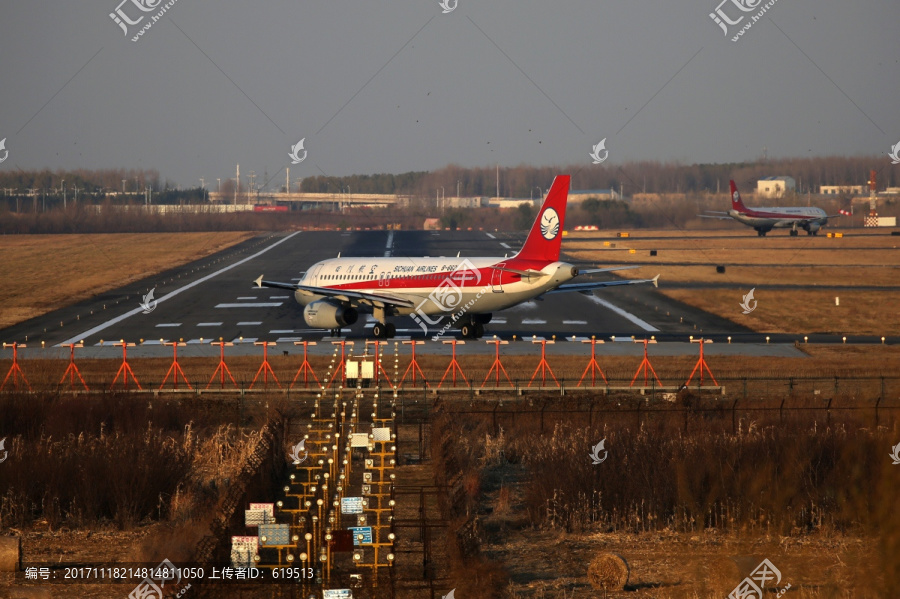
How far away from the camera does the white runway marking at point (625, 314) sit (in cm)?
5734

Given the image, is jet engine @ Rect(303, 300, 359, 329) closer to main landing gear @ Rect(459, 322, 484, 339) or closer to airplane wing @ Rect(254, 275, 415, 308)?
airplane wing @ Rect(254, 275, 415, 308)

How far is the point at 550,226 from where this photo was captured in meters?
49.4

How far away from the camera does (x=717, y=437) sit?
28.8 meters

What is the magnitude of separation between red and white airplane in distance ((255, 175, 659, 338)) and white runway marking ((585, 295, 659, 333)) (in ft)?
17.0

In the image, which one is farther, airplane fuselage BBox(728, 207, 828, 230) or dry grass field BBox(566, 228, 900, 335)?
airplane fuselage BBox(728, 207, 828, 230)

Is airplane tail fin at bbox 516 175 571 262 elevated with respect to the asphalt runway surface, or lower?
elevated

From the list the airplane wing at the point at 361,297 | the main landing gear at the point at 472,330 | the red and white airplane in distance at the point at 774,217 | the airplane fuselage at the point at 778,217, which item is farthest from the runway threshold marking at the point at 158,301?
the airplane fuselage at the point at 778,217

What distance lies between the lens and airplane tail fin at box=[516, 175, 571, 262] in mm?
49094

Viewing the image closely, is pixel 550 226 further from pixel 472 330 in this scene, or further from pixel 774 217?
pixel 774 217

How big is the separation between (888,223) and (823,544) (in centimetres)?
17505

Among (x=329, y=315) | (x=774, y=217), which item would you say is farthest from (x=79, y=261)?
(x=774, y=217)

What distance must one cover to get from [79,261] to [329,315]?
65.0m

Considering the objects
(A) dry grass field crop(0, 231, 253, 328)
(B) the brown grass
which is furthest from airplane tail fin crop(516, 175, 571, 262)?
(A) dry grass field crop(0, 231, 253, 328)

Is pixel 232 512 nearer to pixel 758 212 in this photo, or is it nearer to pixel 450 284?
pixel 450 284
